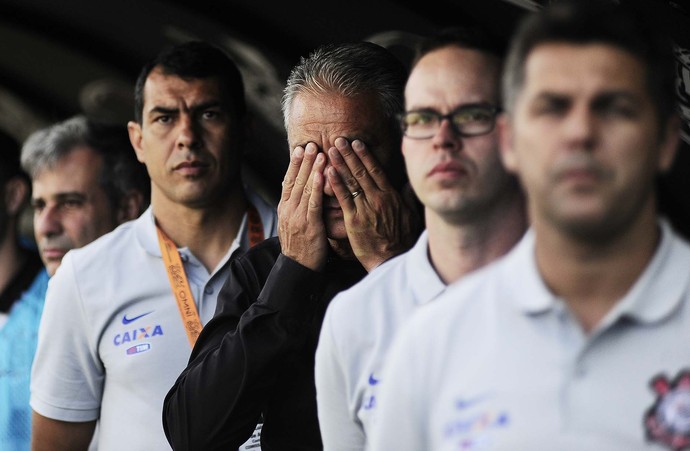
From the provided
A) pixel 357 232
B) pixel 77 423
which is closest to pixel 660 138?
pixel 357 232

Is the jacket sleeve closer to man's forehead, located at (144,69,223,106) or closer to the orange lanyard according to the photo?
the orange lanyard

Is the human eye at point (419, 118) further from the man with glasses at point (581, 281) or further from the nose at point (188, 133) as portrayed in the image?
A: the nose at point (188, 133)

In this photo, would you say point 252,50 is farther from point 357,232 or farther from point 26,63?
point 357,232

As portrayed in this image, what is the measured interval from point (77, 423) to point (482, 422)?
7.53ft

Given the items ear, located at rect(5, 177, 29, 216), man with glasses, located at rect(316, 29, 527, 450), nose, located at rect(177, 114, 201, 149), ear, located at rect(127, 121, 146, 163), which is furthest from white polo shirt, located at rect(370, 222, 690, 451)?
ear, located at rect(5, 177, 29, 216)

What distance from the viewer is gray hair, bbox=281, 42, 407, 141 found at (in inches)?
134

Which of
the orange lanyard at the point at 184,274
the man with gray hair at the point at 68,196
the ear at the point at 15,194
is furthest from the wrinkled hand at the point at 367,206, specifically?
the ear at the point at 15,194

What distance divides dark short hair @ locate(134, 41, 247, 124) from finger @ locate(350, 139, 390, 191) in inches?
40.0

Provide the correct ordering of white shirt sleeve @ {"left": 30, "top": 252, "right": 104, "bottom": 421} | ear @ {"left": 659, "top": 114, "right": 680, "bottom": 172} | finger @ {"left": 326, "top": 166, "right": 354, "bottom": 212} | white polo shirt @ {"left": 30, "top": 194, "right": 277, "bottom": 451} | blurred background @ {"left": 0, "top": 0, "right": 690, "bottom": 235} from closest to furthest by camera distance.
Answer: ear @ {"left": 659, "top": 114, "right": 680, "bottom": 172} < finger @ {"left": 326, "top": 166, "right": 354, "bottom": 212} < white polo shirt @ {"left": 30, "top": 194, "right": 277, "bottom": 451} < white shirt sleeve @ {"left": 30, "top": 252, "right": 104, "bottom": 421} < blurred background @ {"left": 0, "top": 0, "right": 690, "bottom": 235}

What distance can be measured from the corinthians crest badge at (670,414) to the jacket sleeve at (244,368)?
1.25 meters

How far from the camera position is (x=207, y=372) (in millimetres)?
3221

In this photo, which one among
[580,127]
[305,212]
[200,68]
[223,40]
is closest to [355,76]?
[305,212]

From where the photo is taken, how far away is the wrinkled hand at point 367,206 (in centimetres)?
324

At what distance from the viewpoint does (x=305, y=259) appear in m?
3.26
